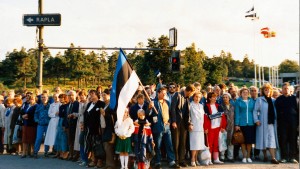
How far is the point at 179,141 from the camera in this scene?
405 inches

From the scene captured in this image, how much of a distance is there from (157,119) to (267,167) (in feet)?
10.5

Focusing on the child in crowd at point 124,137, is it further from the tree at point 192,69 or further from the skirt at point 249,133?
the tree at point 192,69

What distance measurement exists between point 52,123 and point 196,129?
4909 mm

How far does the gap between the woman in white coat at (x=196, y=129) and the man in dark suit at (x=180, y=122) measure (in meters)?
0.19

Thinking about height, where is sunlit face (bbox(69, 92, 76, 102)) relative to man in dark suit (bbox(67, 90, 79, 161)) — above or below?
above

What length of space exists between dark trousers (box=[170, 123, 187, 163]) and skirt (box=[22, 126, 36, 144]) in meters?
5.03

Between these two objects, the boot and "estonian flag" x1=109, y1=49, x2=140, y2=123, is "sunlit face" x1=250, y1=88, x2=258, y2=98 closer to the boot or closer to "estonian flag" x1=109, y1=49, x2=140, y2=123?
the boot

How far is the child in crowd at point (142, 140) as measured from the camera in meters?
9.35

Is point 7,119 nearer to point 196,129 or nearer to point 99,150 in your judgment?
point 99,150

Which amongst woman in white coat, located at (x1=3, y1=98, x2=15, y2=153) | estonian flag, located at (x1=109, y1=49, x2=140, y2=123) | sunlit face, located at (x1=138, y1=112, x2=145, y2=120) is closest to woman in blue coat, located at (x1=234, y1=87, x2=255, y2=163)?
sunlit face, located at (x1=138, y1=112, x2=145, y2=120)

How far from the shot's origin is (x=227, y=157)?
10.9 metres

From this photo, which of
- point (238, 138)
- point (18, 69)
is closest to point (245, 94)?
point (238, 138)

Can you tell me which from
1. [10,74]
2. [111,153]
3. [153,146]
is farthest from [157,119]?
[10,74]

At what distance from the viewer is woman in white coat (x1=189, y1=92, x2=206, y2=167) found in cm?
1025
